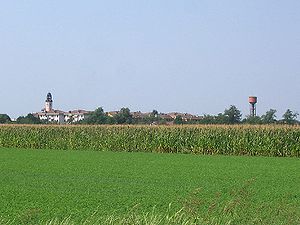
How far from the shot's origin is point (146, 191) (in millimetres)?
17109

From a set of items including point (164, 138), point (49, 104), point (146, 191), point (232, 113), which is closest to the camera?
point (146, 191)

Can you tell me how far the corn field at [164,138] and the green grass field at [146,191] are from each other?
1196cm

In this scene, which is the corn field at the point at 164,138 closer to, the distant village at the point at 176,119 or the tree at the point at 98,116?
the distant village at the point at 176,119

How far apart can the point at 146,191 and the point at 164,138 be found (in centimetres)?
2751

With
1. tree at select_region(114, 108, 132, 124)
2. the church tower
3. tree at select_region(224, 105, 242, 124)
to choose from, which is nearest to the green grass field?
tree at select_region(224, 105, 242, 124)

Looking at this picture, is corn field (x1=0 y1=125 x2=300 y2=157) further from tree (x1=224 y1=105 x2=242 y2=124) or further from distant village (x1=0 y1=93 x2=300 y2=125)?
tree (x1=224 y1=105 x2=242 y2=124)

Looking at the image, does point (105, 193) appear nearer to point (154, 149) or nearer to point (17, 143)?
point (154, 149)

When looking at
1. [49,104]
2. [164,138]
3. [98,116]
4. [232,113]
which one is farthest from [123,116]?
[49,104]

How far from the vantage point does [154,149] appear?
44.9 metres

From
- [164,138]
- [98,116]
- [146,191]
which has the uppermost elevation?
[98,116]

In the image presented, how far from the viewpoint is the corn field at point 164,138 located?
40.2 meters

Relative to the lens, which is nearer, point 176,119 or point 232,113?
point 232,113

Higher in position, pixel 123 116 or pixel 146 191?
pixel 123 116

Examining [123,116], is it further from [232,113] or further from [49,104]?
[49,104]
